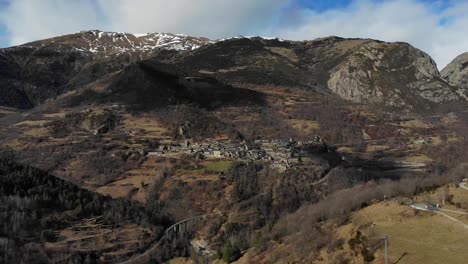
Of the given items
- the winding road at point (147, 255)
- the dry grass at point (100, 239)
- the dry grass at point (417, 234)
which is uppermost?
the dry grass at point (417, 234)

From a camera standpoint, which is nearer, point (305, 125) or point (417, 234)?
point (417, 234)

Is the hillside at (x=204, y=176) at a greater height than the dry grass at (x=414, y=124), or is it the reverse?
the dry grass at (x=414, y=124)

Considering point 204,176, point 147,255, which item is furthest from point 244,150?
point 147,255

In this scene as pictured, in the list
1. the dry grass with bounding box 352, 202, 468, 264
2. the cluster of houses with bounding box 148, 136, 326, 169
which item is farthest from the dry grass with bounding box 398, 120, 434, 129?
the dry grass with bounding box 352, 202, 468, 264

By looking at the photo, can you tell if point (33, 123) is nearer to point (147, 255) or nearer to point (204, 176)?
point (204, 176)

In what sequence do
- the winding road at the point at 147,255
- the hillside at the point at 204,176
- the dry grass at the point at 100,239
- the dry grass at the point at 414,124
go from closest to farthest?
the hillside at the point at 204,176
the dry grass at the point at 100,239
the winding road at the point at 147,255
the dry grass at the point at 414,124

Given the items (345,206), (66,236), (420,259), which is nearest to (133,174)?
(66,236)

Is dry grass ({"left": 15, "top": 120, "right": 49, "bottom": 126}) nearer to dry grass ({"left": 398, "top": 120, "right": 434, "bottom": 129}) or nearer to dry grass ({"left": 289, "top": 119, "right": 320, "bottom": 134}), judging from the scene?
dry grass ({"left": 289, "top": 119, "right": 320, "bottom": 134})

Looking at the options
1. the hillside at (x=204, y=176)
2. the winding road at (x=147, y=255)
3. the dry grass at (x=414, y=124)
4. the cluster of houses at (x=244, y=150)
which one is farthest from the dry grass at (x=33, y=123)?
the dry grass at (x=414, y=124)

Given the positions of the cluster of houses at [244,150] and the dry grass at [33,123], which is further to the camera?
the dry grass at [33,123]

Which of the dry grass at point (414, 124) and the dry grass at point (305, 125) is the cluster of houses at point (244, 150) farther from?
the dry grass at point (414, 124)
